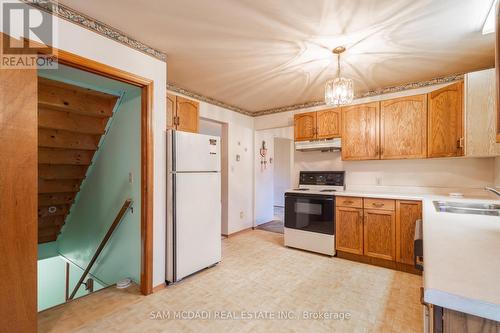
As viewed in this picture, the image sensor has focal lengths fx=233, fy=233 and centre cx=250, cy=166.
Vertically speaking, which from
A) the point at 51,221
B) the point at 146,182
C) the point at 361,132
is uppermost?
the point at 361,132

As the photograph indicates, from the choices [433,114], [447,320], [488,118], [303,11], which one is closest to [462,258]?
[447,320]

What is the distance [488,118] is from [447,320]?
257cm

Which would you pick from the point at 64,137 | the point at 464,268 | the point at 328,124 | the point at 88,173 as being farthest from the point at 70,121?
the point at 464,268

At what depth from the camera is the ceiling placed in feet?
5.80

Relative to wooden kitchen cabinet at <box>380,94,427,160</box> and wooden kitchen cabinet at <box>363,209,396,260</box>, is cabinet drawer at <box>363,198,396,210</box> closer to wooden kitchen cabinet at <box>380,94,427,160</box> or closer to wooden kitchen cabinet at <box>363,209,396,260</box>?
wooden kitchen cabinet at <box>363,209,396,260</box>

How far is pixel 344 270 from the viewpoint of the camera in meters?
2.80

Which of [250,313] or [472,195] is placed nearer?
[250,313]

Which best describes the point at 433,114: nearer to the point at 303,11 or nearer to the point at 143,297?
the point at 303,11

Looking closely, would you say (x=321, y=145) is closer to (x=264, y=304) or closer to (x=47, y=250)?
(x=264, y=304)

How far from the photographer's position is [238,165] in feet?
14.9

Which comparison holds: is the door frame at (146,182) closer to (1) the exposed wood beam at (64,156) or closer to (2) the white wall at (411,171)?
(1) the exposed wood beam at (64,156)

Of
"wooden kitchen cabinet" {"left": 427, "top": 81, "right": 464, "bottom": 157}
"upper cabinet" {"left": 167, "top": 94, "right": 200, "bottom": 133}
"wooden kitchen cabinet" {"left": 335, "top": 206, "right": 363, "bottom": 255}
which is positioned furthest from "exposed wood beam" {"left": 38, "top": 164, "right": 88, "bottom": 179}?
"wooden kitchen cabinet" {"left": 427, "top": 81, "right": 464, "bottom": 157}

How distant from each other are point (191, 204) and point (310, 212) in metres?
1.72

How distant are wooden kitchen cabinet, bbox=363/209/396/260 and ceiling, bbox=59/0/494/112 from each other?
1784 mm
